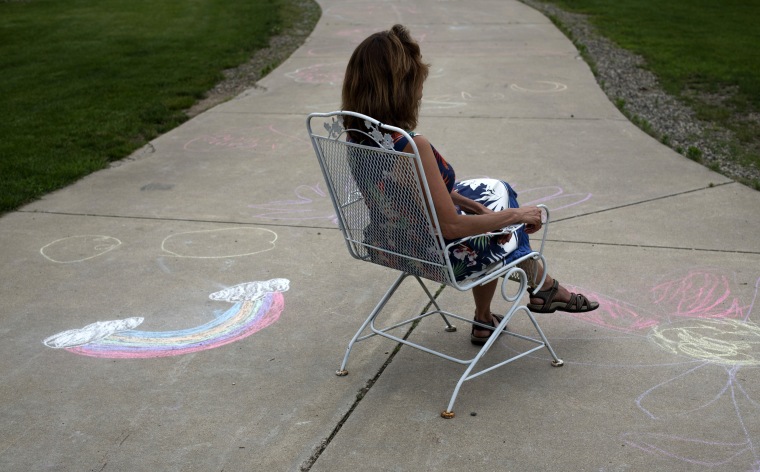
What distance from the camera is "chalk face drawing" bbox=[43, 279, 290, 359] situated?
3.47 metres

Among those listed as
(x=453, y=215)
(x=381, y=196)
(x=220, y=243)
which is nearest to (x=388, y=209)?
(x=381, y=196)

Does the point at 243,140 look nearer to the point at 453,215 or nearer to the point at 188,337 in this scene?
the point at 188,337

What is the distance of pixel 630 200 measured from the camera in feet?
17.3

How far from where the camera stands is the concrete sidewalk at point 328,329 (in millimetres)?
2760

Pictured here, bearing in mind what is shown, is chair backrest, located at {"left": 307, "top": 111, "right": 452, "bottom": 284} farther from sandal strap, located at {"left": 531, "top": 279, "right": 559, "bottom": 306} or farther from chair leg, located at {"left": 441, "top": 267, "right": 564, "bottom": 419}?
sandal strap, located at {"left": 531, "top": 279, "right": 559, "bottom": 306}

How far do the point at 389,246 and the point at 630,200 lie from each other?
2719mm

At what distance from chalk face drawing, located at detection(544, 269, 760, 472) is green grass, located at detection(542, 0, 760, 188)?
8.91 ft

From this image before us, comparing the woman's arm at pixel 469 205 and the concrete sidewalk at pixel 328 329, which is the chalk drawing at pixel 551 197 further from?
the woman's arm at pixel 469 205

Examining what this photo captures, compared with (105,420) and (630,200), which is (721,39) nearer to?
(630,200)

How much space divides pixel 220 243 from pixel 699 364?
272cm

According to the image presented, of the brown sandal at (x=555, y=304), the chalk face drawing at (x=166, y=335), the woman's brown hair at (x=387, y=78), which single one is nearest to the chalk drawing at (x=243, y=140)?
the chalk face drawing at (x=166, y=335)

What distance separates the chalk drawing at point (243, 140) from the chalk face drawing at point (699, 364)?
3.57 metres

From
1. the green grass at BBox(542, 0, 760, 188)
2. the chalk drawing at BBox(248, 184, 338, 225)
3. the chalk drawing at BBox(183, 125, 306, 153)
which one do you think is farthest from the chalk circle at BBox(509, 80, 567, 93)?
the chalk drawing at BBox(248, 184, 338, 225)

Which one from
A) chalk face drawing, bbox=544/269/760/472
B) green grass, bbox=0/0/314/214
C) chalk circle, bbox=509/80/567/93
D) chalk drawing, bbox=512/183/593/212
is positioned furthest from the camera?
chalk circle, bbox=509/80/567/93
